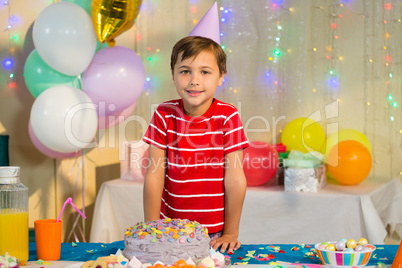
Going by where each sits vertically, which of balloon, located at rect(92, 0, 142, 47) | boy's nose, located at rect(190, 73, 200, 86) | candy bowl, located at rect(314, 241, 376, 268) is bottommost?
candy bowl, located at rect(314, 241, 376, 268)

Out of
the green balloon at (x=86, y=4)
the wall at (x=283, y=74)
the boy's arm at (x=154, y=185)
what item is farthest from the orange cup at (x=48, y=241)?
the wall at (x=283, y=74)

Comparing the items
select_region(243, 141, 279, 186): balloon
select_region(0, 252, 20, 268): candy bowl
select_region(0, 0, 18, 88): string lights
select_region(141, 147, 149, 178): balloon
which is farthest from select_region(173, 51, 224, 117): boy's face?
select_region(0, 0, 18, 88): string lights

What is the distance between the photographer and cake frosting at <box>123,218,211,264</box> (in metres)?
1.07

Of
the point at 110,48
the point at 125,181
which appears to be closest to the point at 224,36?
the point at 110,48

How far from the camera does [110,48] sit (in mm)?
2625

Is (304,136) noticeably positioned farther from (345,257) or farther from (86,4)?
(345,257)

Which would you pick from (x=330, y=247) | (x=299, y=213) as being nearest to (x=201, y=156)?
(x=330, y=247)

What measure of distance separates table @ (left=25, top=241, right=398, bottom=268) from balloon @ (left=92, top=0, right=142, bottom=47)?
139 centimetres

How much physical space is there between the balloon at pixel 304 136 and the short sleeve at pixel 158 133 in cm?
151

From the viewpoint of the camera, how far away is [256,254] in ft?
4.08

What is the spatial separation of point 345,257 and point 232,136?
542 mm

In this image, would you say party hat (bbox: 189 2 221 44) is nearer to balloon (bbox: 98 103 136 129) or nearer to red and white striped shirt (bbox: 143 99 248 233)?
red and white striped shirt (bbox: 143 99 248 233)

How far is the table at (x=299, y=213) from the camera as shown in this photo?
97.7 inches

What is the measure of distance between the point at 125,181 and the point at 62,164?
0.50 m
